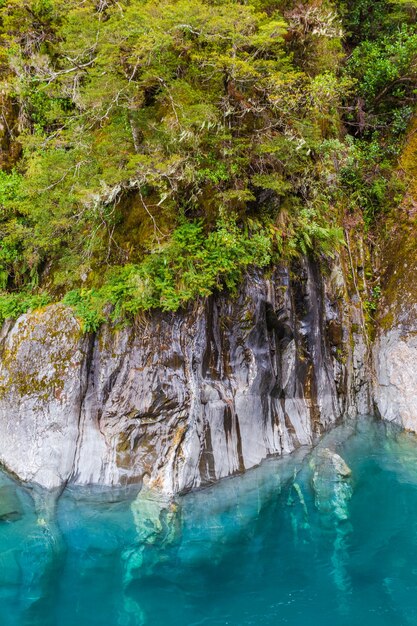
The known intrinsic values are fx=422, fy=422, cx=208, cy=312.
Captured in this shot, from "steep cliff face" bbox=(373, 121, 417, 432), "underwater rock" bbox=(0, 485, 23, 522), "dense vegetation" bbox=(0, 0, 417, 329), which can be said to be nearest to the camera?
"underwater rock" bbox=(0, 485, 23, 522)

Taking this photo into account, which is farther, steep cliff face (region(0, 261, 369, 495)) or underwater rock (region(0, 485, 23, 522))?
steep cliff face (region(0, 261, 369, 495))

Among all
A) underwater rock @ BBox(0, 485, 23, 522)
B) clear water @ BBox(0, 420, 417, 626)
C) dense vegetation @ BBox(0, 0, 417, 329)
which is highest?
dense vegetation @ BBox(0, 0, 417, 329)

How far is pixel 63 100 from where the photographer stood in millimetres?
9695

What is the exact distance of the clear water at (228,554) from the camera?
5.31 meters

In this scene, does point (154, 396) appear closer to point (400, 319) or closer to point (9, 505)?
point (9, 505)

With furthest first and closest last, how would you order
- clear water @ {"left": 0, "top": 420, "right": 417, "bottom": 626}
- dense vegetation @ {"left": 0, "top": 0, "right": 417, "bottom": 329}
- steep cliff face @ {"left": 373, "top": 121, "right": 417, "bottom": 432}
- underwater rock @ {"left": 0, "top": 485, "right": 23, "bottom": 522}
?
steep cliff face @ {"left": 373, "top": 121, "right": 417, "bottom": 432}
dense vegetation @ {"left": 0, "top": 0, "right": 417, "bottom": 329}
underwater rock @ {"left": 0, "top": 485, "right": 23, "bottom": 522}
clear water @ {"left": 0, "top": 420, "right": 417, "bottom": 626}

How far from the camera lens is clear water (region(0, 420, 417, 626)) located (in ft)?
17.4

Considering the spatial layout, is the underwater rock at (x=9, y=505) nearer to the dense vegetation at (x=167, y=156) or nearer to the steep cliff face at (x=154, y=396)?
the steep cliff face at (x=154, y=396)

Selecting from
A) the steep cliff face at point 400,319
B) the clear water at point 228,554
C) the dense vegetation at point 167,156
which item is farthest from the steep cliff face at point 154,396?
the steep cliff face at point 400,319

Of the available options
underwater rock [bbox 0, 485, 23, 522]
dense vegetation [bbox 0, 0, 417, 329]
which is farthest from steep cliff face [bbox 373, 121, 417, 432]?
underwater rock [bbox 0, 485, 23, 522]

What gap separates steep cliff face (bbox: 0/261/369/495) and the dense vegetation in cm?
61

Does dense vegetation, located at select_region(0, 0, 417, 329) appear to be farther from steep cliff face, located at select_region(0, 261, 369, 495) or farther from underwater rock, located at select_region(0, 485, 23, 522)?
underwater rock, located at select_region(0, 485, 23, 522)

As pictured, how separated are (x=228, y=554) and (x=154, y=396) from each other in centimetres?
270

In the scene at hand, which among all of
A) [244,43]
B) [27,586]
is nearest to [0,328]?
[27,586]
